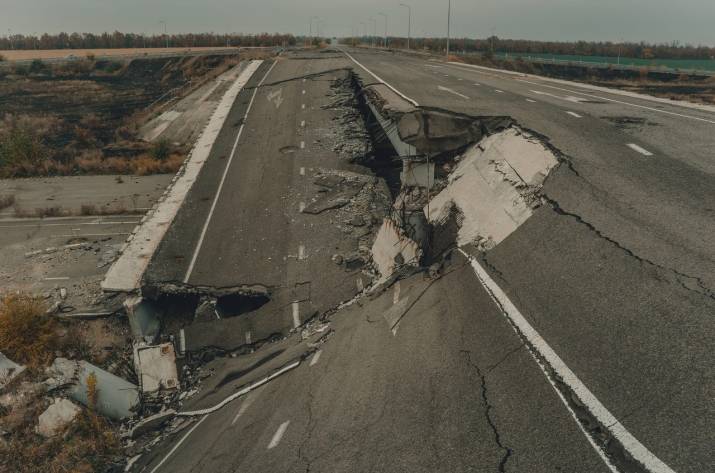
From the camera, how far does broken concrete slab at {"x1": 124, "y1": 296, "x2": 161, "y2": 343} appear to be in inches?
437

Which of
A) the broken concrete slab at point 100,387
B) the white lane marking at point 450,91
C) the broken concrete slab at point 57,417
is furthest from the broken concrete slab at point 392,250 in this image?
the white lane marking at point 450,91

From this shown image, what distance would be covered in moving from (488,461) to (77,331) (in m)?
11.8

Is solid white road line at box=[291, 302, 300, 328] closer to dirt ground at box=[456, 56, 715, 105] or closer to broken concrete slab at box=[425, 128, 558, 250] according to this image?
broken concrete slab at box=[425, 128, 558, 250]

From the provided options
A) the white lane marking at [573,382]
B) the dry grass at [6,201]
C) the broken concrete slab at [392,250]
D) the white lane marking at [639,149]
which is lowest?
the dry grass at [6,201]

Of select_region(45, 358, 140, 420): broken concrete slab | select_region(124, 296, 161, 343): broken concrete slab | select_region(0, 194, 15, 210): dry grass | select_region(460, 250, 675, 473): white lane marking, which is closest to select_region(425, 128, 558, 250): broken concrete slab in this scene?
select_region(460, 250, 675, 473): white lane marking

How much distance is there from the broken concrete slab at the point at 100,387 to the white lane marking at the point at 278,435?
16.8 feet

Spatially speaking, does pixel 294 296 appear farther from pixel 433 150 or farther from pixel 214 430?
A: pixel 433 150

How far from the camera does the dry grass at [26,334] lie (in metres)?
11.5

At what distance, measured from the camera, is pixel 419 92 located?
62.5 ft

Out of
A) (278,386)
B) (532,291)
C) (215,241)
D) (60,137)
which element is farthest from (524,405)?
(60,137)

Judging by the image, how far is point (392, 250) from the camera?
11484 millimetres

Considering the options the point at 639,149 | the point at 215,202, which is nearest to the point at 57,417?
the point at 215,202

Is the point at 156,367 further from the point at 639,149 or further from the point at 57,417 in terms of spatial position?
the point at 639,149

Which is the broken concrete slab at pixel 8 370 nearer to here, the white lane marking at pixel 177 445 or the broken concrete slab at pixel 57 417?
the broken concrete slab at pixel 57 417
